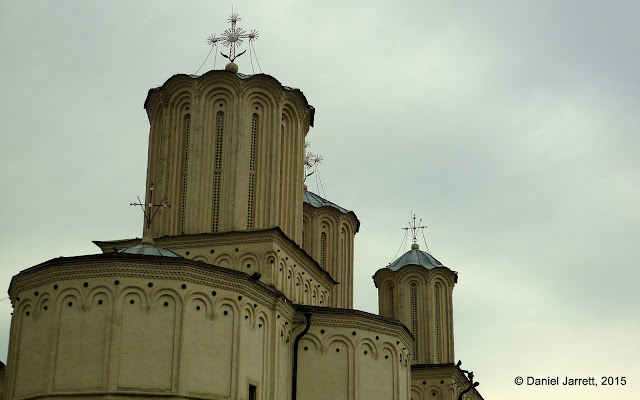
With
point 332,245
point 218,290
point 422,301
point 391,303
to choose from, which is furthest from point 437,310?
point 218,290

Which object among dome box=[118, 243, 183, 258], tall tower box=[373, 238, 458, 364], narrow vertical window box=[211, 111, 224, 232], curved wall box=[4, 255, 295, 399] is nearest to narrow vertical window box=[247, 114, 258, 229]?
narrow vertical window box=[211, 111, 224, 232]

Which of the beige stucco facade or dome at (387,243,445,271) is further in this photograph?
dome at (387,243,445,271)

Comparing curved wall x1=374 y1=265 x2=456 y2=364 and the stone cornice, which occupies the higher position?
curved wall x1=374 y1=265 x2=456 y2=364

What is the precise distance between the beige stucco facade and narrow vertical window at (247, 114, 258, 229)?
5 centimetres

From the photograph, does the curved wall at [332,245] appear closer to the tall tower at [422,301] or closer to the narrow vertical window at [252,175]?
the tall tower at [422,301]

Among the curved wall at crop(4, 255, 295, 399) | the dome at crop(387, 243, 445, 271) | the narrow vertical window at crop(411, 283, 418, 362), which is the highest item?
the dome at crop(387, 243, 445, 271)

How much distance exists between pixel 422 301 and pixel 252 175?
16.6m

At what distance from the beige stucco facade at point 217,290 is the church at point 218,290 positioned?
0.16 feet

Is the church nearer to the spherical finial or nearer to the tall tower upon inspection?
the spherical finial

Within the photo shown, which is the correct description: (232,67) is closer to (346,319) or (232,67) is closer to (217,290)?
(346,319)

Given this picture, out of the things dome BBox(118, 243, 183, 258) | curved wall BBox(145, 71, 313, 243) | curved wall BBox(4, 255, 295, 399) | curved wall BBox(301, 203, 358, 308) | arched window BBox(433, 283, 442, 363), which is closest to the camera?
curved wall BBox(4, 255, 295, 399)

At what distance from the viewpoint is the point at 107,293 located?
3041 centimetres

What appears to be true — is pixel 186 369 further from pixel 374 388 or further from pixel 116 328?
pixel 374 388

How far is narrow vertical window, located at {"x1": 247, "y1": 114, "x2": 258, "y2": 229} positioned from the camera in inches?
1491
